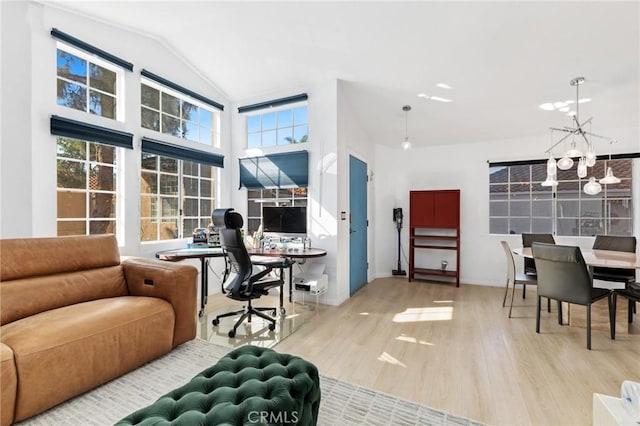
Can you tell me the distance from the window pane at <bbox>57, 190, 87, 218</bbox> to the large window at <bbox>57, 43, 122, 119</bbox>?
3.04ft

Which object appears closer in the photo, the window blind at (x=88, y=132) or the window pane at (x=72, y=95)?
the window blind at (x=88, y=132)

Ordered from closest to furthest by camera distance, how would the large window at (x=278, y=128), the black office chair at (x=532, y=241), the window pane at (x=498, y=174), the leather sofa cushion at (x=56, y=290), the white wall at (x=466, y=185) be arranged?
the leather sofa cushion at (x=56, y=290)
the black office chair at (x=532, y=241)
the large window at (x=278, y=128)
the white wall at (x=466, y=185)
the window pane at (x=498, y=174)

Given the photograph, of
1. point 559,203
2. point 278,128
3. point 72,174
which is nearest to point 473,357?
point 559,203

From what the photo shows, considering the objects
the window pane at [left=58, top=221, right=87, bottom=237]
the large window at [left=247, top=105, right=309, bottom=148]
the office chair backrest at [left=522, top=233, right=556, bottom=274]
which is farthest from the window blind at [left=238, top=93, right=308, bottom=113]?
the office chair backrest at [left=522, top=233, right=556, bottom=274]

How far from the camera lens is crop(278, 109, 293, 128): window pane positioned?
14.2 ft

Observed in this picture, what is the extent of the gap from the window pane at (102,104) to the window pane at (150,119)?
323 mm

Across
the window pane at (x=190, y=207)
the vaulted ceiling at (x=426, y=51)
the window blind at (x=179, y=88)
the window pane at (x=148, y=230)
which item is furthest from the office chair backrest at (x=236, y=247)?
the window blind at (x=179, y=88)

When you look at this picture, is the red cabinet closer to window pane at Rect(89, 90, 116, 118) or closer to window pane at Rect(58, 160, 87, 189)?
window pane at Rect(89, 90, 116, 118)

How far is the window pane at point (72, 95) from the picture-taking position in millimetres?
2863

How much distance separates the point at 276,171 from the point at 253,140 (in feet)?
2.76

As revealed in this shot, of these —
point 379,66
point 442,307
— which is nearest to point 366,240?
point 442,307

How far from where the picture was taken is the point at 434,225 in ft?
16.5

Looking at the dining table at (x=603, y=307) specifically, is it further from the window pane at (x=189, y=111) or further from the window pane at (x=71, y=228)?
the window pane at (x=71, y=228)

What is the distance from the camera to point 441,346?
2.57m
